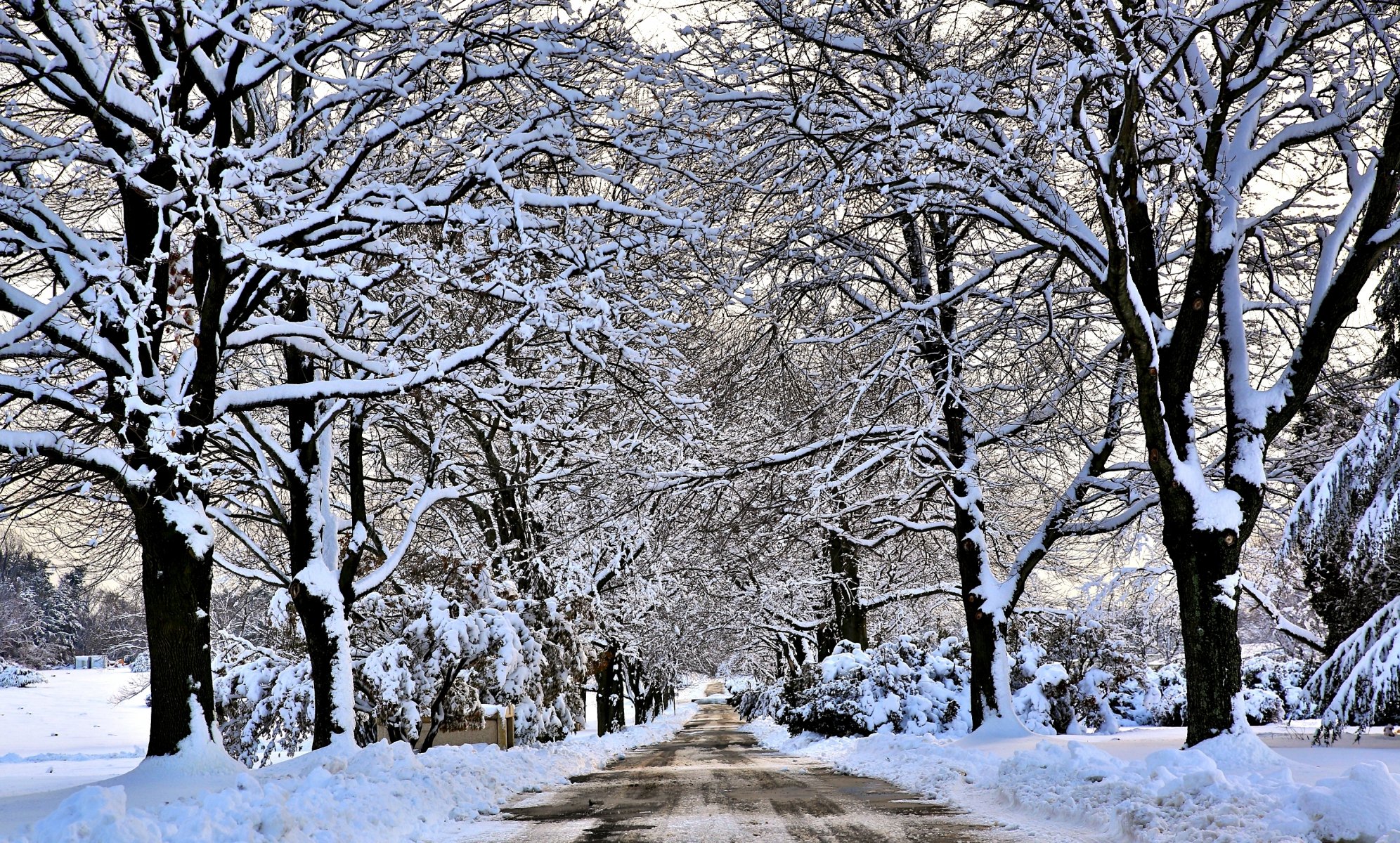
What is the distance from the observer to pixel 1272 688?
84.2 feet

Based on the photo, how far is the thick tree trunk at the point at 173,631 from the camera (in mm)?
8117

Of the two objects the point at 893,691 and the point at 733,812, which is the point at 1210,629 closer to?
the point at 733,812

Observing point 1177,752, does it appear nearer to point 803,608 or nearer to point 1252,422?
point 1252,422

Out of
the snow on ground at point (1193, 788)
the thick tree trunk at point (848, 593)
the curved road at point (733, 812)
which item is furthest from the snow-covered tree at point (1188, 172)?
the thick tree trunk at point (848, 593)

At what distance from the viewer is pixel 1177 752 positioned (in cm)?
784

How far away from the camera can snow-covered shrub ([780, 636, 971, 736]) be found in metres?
24.5

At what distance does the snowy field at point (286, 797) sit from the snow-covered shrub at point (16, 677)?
52.7 metres

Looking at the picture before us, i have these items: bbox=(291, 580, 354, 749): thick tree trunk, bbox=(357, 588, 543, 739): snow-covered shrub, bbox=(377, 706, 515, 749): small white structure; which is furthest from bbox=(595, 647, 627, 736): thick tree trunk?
bbox=(291, 580, 354, 749): thick tree trunk

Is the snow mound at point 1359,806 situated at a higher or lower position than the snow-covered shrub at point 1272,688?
higher

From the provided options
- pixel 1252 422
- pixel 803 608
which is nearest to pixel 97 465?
pixel 1252 422

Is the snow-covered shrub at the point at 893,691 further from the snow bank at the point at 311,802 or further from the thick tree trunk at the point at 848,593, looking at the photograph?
the snow bank at the point at 311,802

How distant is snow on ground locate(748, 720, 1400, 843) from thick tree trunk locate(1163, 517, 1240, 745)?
51 cm

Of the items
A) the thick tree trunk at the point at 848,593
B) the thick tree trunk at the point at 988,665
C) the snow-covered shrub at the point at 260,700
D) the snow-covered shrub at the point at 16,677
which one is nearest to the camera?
the thick tree trunk at the point at 988,665

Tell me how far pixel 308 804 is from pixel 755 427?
1672 cm
